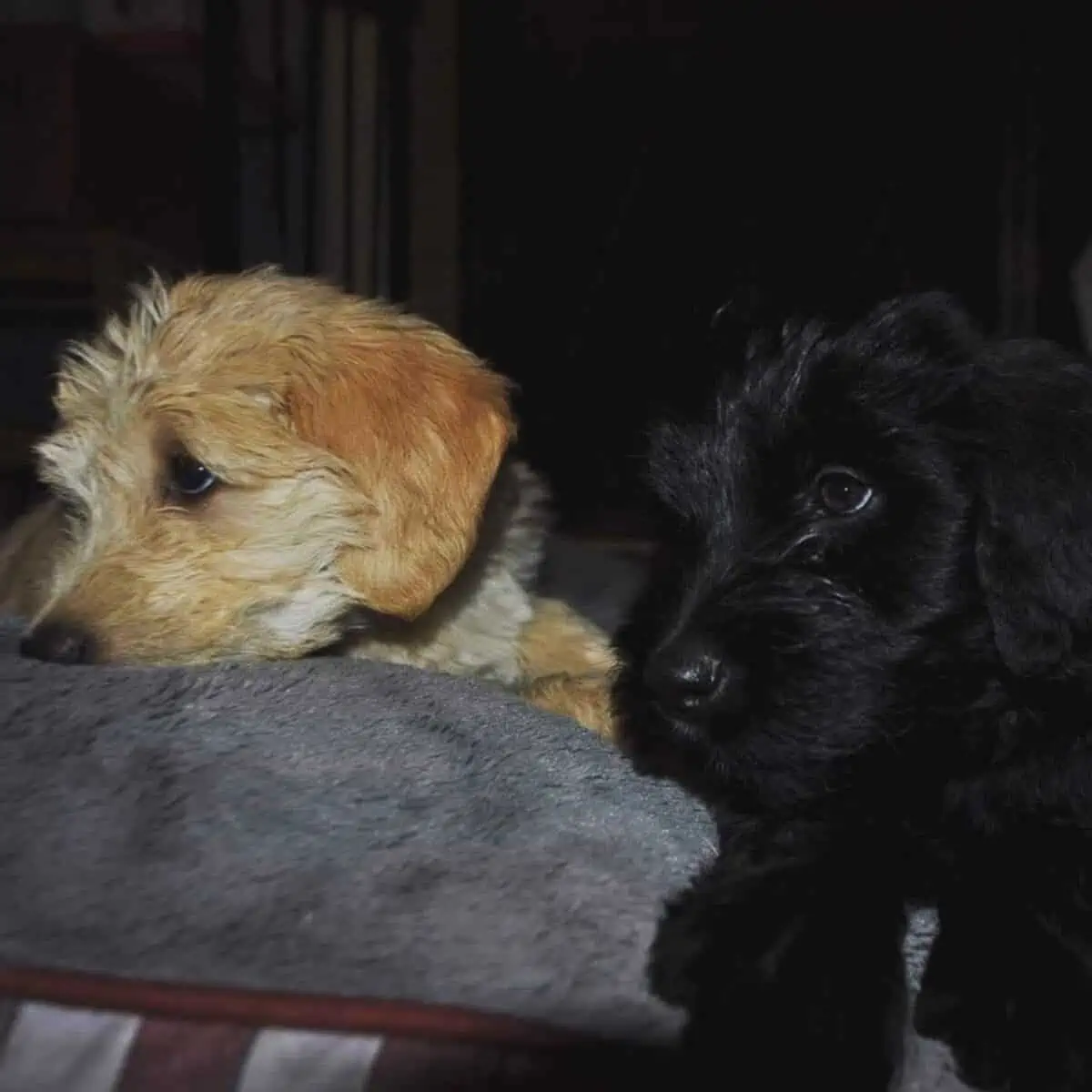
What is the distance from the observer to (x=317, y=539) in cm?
151

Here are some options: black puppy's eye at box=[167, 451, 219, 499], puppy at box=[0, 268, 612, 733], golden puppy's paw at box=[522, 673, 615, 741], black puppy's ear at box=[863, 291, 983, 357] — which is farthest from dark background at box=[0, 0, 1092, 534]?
black puppy's ear at box=[863, 291, 983, 357]

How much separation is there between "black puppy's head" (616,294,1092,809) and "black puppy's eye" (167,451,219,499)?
607 millimetres

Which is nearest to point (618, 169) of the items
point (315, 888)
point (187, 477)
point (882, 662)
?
point (187, 477)

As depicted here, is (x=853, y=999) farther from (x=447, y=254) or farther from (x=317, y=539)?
(x=447, y=254)

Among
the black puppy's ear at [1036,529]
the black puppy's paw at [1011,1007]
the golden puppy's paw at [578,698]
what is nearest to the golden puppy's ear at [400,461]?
the golden puppy's paw at [578,698]

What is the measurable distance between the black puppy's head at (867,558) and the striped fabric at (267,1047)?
0.34 m

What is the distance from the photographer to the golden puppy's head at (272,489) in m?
1.49

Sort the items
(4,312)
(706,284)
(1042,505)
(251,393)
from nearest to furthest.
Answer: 1. (1042,505)
2. (251,393)
3. (4,312)
4. (706,284)

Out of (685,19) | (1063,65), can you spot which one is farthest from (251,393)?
(1063,65)

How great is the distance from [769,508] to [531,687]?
70cm

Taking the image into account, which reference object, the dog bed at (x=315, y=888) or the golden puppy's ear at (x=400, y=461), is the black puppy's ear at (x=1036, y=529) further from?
the golden puppy's ear at (x=400, y=461)

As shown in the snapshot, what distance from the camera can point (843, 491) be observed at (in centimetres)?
118

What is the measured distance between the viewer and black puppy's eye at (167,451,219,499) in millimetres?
1537

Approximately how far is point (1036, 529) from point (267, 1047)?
73 centimetres
